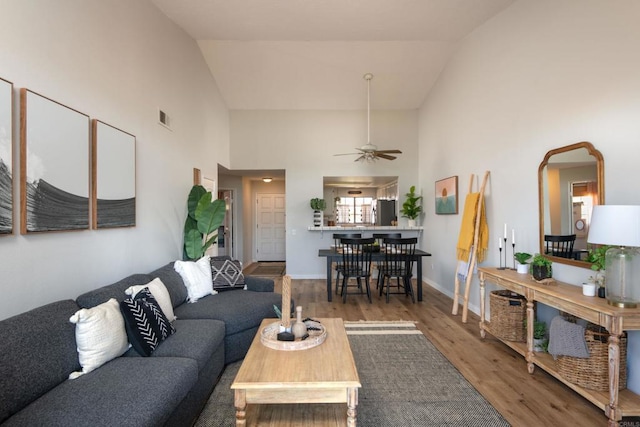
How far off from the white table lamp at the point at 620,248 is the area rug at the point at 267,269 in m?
5.91

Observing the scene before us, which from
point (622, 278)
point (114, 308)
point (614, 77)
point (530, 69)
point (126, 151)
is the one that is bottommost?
point (114, 308)

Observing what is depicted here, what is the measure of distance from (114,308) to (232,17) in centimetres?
368

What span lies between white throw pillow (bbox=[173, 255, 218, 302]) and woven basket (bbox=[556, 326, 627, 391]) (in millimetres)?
3225

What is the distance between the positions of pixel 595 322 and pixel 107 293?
3.29m

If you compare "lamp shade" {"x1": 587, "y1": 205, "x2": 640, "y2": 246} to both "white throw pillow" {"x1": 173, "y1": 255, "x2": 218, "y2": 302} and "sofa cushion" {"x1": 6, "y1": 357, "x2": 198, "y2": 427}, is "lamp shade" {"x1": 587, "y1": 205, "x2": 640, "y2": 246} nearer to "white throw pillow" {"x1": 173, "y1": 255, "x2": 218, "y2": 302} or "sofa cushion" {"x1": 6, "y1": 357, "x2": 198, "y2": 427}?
"sofa cushion" {"x1": 6, "y1": 357, "x2": 198, "y2": 427}

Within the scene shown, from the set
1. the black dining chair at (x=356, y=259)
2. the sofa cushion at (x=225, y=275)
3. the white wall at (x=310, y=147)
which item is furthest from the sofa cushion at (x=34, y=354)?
the white wall at (x=310, y=147)

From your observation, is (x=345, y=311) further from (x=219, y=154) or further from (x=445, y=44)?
(x=445, y=44)

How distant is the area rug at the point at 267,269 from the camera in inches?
288

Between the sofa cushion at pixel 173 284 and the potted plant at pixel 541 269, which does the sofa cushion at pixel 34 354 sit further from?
the potted plant at pixel 541 269

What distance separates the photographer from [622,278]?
203 centimetres

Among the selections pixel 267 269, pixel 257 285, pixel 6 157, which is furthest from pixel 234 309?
pixel 267 269

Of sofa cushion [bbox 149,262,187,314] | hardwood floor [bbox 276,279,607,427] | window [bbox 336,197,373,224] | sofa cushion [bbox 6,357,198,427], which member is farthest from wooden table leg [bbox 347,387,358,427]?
window [bbox 336,197,373,224]

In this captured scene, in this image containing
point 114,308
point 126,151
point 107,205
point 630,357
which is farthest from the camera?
point 126,151

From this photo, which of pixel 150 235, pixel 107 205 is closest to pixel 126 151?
pixel 107 205
